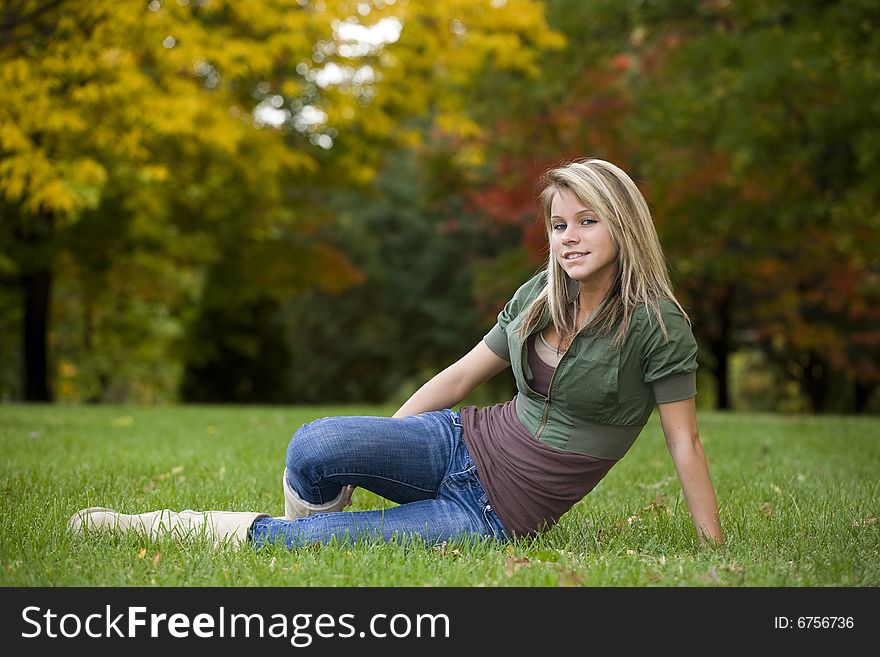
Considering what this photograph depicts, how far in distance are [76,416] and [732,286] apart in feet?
49.7

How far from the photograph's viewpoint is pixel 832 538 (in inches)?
152

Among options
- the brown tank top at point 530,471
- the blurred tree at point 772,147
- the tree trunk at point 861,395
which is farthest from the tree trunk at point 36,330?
the tree trunk at point 861,395

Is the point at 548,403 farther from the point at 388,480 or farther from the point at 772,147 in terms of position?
the point at 772,147

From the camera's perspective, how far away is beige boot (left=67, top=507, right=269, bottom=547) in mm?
3670

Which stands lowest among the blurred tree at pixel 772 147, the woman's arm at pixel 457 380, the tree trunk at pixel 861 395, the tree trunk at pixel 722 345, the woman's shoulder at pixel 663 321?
the tree trunk at pixel 861 395

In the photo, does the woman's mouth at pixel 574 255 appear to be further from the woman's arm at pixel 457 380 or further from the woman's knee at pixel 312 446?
the woman's knee at pixel 312 446

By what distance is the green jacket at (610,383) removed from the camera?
351cm

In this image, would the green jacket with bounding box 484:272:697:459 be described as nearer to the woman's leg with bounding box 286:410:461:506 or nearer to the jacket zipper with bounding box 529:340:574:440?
the jacket zipper with bounding box 529:340:574:440

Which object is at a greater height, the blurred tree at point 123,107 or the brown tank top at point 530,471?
the blurred tree at point 123,107

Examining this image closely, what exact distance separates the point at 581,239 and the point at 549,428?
724 millimetres

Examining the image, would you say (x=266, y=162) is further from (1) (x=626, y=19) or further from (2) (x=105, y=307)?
(2) (x=105, y=307)

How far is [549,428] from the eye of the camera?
368 cm

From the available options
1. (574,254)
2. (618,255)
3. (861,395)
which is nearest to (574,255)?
(574,254)

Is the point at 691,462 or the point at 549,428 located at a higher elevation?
the point at 549,428
